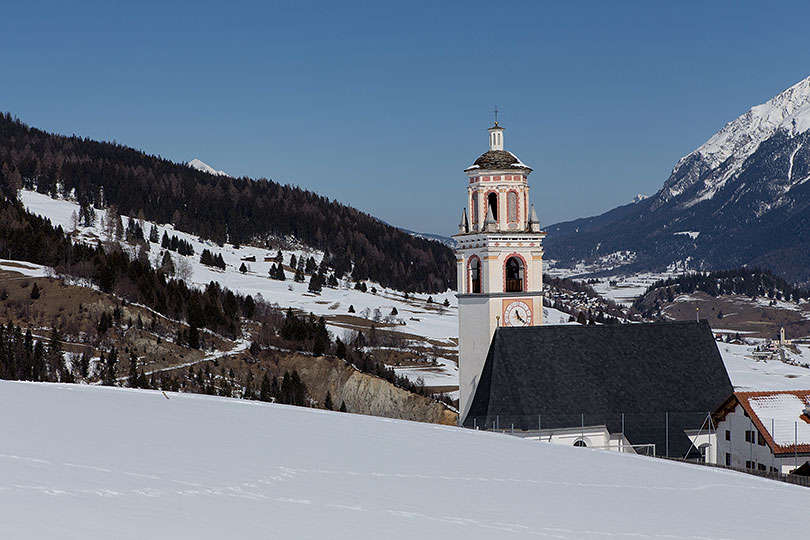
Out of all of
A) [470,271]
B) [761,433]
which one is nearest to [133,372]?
[470,271]

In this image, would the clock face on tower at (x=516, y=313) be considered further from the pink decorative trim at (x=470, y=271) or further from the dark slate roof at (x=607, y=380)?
the dark slate roof at (x=607, y=380)

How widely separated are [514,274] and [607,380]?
29.9 ft

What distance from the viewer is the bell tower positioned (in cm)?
4966

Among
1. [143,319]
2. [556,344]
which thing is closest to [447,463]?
[556,344]

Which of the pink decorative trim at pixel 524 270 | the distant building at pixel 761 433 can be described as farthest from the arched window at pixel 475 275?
the distant building at pixel 761 433

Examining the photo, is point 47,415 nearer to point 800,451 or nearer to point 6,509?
point 6,509

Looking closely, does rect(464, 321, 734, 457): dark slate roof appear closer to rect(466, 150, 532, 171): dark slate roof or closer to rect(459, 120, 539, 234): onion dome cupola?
rect(459, 120, 539, 234): onion dome cupola

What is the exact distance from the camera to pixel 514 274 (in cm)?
5112

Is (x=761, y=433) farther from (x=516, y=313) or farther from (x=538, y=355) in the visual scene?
(x=516, y=313)

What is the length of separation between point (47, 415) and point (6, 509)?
9992mm

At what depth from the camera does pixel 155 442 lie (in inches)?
798

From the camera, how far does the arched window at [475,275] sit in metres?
50.7

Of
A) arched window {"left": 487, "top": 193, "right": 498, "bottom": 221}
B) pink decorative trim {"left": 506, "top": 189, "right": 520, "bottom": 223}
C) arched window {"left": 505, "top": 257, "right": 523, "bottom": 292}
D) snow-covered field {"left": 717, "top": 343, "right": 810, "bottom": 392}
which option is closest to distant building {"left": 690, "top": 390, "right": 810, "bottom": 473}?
arched window {"left": 505, "top": 257, "right": 523, "bottom": 292}

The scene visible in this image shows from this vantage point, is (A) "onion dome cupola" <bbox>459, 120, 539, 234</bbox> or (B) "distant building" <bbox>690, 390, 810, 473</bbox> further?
(A) "onion dome cupola" <bbox>459, 120, 539, 234</bbox>
